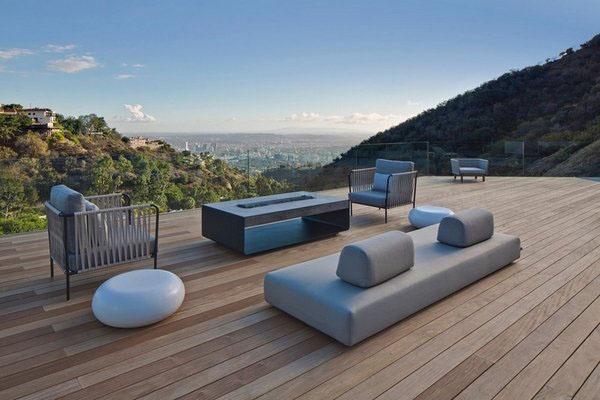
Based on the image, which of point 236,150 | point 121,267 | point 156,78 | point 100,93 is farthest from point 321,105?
point 100,93

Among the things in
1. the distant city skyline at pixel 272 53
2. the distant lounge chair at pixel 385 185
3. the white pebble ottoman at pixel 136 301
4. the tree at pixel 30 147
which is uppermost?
the distant city skyline at pixel 272 53

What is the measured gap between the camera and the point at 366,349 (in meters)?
1.98

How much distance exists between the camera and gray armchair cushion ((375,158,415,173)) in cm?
521

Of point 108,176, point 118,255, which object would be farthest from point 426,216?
point 108,176

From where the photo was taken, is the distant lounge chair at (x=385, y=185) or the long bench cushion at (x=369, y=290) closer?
the long bench cushion at (x=369, y=290)

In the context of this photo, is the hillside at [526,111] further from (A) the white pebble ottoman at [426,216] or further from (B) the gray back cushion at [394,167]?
(A) the white pebble ottoman at [426,216]

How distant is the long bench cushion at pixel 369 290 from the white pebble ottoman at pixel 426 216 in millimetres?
1389

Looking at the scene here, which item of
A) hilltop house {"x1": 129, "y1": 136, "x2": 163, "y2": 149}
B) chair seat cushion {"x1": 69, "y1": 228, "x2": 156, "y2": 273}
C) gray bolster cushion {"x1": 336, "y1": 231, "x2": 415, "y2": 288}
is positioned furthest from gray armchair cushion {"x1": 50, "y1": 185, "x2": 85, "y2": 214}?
hilltop house {"x1": 129, "y1": 136, "x2": 163, "y2": 149}

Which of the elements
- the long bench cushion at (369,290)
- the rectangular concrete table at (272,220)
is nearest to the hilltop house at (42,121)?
the rectangular concrete table at (272,220)

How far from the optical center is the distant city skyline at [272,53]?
1059cm

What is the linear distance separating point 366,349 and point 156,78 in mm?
24748

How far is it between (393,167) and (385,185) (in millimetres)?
324

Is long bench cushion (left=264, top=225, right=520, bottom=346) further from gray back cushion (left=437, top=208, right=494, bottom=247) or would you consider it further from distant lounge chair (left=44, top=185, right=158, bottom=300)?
distant lounge chair (left=44, top=185, right=158, bottom=300)

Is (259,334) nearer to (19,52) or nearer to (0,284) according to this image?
(0,284)
